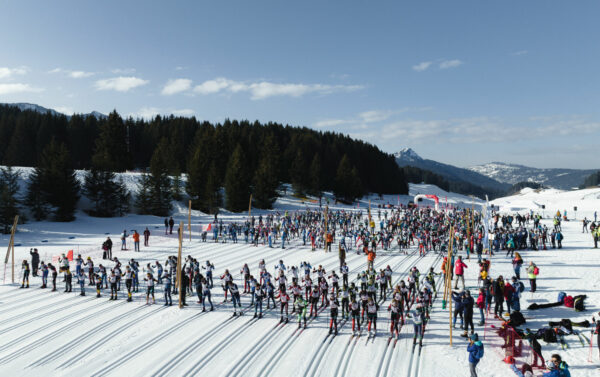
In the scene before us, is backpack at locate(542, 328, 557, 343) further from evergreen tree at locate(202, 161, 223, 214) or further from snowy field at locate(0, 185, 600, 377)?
evergreen tree at locate(202, 161, 223, 214)

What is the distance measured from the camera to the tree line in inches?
1583

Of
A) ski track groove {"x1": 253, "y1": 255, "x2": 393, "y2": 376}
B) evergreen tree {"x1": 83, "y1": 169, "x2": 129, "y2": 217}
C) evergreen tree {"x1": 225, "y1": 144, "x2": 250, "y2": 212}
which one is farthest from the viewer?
evergreen tree {"x1": 225, "y1": 144, "x2": 250, "y2": 212}

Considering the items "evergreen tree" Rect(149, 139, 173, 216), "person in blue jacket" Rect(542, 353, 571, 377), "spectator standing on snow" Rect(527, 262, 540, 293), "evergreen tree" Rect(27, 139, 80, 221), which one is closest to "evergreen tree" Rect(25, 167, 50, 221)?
"evergreen tree" Rect(27, 139, 80, 221)

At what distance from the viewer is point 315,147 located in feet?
282

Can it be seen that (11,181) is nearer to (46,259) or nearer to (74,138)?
(46,259)

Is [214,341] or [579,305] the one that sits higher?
[579,305]

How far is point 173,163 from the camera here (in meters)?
59.3

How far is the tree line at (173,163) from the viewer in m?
40.2

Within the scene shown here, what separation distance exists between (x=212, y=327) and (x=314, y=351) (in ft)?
13.1

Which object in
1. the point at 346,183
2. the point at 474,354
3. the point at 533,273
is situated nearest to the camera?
the point at 474,354

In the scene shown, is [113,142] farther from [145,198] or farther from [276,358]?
[276,358]

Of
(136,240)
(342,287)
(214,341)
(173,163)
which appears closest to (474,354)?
(214,341)

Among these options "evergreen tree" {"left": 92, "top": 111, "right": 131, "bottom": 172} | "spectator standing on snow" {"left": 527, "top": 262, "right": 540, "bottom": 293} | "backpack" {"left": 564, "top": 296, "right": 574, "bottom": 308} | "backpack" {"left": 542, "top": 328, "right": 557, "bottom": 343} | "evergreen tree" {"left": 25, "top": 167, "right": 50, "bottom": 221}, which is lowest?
"backpack" {"left": 542, "top": 328, "right": 557, "bottom": 343}

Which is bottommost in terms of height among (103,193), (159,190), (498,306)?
(498,306)
